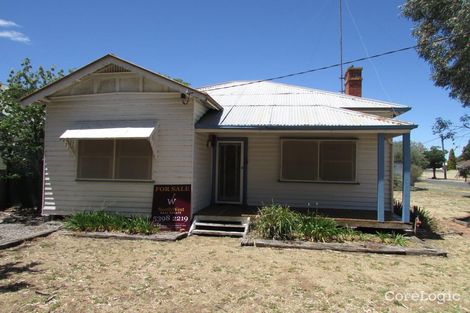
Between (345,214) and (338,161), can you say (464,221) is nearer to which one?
(338,161)

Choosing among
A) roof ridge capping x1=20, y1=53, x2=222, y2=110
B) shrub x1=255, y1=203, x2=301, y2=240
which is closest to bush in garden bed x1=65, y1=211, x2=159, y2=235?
shrub x1=255, y1=203, x2=301, y2=240

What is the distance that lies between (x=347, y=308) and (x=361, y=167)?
7108 mm

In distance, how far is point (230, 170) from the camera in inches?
465

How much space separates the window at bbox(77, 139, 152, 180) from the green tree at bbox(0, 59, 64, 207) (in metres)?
2.52

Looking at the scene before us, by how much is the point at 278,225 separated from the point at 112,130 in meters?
5.09

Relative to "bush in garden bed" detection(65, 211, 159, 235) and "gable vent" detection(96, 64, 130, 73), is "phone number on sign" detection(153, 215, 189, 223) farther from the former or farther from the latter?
"gable vent" detection(96, 64, 130, 73)

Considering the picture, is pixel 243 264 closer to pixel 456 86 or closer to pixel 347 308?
pixel 347 308

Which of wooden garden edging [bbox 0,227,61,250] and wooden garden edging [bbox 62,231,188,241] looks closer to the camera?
wooden garden edging [bbox 0,227,61,250]

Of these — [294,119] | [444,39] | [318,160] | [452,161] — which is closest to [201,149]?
[294,119]

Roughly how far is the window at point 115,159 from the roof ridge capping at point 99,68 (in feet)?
5.51

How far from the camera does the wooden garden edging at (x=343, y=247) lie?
7.73 metres

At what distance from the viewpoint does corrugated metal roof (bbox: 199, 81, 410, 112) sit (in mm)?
12500

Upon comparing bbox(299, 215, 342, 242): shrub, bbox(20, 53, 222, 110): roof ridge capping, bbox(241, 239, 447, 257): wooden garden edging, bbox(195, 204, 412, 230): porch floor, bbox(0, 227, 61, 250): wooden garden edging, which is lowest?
bbox(0, 227, 61, 250): wooden garden edging

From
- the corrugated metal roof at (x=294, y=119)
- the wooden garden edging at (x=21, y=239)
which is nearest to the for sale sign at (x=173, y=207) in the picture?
the corrugated metal roof at (x=294, y=119)
